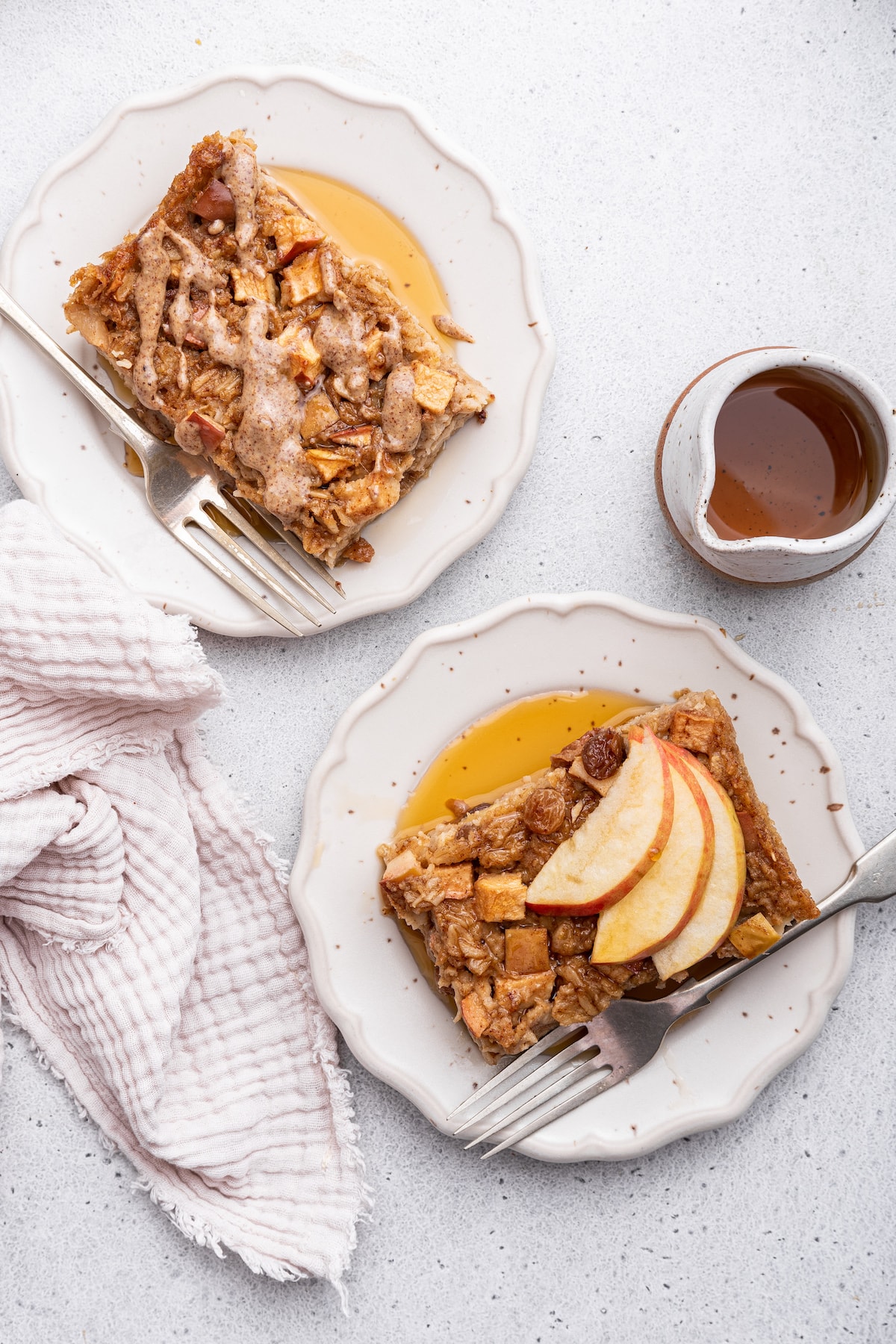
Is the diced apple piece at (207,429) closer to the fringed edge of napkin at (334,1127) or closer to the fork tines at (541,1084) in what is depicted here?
the fringed edge of napkin at (334,1127)

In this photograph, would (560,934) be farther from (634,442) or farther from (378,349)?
(378,349)

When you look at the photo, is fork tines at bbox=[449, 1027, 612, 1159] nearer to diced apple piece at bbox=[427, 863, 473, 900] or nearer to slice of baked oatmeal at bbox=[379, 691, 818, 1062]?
slice of baked oatmeal at bbox=[379, 691, 818, 1062]

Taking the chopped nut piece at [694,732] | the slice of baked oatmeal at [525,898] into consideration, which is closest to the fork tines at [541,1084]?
the slice of baked oatmeal at [525,898]

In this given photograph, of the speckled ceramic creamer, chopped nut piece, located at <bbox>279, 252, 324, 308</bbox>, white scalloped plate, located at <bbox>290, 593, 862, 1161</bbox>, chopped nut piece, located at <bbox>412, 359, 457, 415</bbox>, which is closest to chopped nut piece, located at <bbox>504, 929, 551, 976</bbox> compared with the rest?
white scalloped plate, located at <bbox>290, 593, 862, 1161</bbox>

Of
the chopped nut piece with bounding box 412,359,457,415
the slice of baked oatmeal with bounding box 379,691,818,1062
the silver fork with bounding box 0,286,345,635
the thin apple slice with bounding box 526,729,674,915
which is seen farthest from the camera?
the silver fork with bounding box 0,286,345,635

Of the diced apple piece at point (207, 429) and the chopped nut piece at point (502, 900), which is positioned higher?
the diced apple piece at point (207, 429)

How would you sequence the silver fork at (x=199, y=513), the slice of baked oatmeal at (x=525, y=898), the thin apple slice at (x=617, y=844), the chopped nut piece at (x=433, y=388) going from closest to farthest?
1. the thin apple slice at (x=617, y=844)
2. the slice of baked oatmeal at (x=525, y=898)
3. the chopped nut piece at (x=433, y=388)
4. the silver fork at (x=199, y=513)
